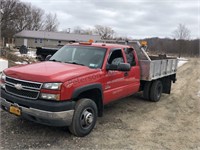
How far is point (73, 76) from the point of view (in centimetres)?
473

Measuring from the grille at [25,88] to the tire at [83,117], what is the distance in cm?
83

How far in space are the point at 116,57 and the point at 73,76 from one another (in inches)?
73.6

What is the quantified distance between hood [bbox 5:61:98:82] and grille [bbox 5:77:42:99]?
0.25 feet

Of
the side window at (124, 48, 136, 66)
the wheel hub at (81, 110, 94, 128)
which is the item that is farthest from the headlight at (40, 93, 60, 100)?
the side window at (124, 48, 136, 66)

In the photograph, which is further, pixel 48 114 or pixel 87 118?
pixel 87 118

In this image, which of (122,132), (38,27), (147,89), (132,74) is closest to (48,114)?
(122,132)

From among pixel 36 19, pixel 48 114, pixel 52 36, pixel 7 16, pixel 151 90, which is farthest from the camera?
pixel 36 19

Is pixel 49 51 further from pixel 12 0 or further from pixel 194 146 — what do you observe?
pixel 12 0

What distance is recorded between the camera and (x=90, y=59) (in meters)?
5.81

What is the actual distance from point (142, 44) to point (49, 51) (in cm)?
1001

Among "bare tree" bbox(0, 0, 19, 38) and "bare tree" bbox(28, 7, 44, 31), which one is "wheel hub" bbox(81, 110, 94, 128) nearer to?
"bare tree" bbox(0, 0, 19, 38)

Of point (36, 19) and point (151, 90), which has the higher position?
point (36, 19)

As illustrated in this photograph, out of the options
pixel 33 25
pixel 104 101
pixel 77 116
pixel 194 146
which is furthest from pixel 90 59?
pixel 33 25

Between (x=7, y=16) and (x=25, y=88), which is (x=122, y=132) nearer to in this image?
(x=25, y=88)
